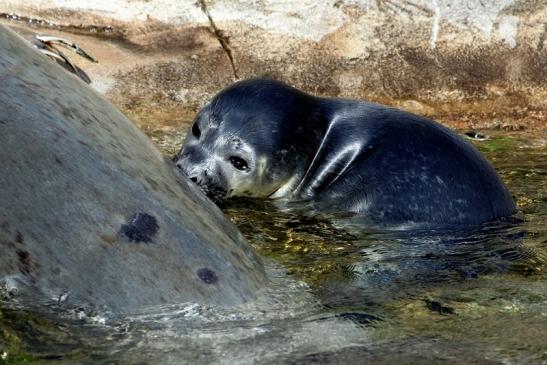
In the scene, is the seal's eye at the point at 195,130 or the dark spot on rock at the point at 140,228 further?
the seal's eye at the point at 195,130

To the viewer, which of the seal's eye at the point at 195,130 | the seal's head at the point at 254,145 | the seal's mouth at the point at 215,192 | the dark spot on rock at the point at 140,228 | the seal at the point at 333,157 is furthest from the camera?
the seal's eye at the point at 195,130

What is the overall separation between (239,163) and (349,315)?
2697 millimetres

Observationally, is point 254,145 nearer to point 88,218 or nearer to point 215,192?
point 215,192

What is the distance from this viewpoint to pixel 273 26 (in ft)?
27.6

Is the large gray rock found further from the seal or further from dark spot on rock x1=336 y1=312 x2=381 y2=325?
the seal

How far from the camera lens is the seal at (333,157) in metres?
5.55

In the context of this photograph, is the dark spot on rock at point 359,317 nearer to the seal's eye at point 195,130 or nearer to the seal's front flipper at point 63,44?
the seal's eye at point 195,130

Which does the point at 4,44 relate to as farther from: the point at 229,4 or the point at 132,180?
the point at 229,4

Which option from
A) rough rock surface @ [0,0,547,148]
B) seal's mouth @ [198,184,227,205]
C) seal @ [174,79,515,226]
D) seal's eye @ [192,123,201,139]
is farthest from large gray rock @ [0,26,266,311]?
rough rock surface @ [0,0,547,148]

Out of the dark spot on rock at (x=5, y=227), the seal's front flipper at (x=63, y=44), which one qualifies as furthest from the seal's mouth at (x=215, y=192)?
the dark spot on rock at (x=5, y=227)

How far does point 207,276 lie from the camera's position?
3383 mm

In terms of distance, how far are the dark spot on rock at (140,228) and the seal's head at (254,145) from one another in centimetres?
263

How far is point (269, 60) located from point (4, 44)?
480 cm

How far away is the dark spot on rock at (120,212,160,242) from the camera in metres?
3.32
